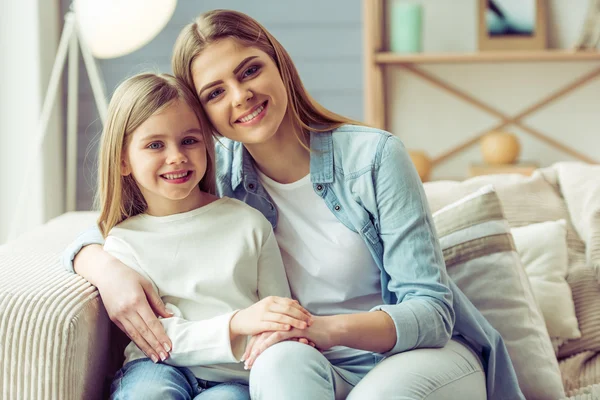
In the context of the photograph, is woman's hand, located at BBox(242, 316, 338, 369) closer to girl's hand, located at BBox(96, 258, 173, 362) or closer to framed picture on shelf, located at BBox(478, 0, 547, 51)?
girl's hand, located at BBox(96, 258, 173, 362)

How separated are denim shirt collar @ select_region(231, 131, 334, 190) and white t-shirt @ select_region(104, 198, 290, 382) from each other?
8cm

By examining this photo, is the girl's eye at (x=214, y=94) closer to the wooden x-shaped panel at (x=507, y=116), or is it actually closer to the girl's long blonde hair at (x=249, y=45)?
the girl's long blonde hair at (x=249, y=45)

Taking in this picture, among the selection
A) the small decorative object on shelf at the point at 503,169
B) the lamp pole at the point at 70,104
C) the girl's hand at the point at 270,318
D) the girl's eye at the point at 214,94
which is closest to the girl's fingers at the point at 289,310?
the girl's hand at the point at 270,318

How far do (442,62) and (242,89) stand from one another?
230cm

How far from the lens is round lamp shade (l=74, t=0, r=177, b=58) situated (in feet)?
9.62

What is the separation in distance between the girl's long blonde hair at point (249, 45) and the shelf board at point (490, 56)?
1.86 m

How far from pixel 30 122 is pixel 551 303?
2.56 m

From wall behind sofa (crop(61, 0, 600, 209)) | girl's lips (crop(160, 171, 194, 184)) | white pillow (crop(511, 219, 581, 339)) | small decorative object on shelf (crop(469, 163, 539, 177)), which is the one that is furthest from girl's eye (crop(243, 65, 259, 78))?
wall behind sofa (crop(61, 0, 600, 209))

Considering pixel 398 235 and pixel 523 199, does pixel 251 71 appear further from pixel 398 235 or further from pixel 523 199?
pixel 523 199

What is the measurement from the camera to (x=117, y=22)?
2.94 meters

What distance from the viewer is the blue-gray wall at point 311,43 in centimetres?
366

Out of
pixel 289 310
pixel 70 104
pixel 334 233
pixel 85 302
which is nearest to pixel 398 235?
pixel 334 233

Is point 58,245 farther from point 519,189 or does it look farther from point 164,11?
point 164,11

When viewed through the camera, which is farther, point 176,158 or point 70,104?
point 70,104
